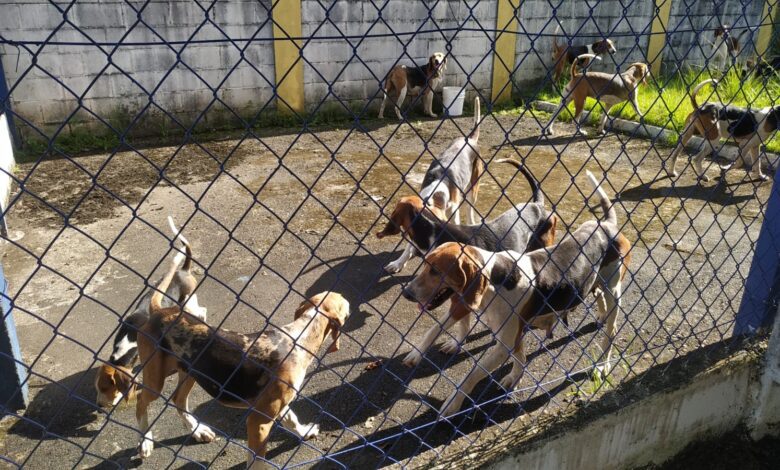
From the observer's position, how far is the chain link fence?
2654mm

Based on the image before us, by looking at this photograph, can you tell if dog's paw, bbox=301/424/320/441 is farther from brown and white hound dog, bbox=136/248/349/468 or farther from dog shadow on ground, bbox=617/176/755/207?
dog shadow on ground, bbox=617/176/755/207

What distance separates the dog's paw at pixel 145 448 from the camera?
3.02 m

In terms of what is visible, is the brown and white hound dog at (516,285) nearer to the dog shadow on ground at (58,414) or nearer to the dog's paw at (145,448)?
the dog's paw at (145,448)

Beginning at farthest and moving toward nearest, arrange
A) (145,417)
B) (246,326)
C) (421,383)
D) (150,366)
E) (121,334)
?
1. (246,326)
2. (421,383)
3. (121,334)
4. (145,417)
5. (150,366)

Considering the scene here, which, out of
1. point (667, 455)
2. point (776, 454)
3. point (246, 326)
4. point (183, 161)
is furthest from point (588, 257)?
point (183, 161)

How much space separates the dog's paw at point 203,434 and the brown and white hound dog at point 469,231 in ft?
4.06

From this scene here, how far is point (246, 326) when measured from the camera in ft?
13.8

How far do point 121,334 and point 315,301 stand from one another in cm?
123

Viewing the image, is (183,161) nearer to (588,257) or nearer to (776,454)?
(588,257)

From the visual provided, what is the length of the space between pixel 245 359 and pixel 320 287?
228 centimetres

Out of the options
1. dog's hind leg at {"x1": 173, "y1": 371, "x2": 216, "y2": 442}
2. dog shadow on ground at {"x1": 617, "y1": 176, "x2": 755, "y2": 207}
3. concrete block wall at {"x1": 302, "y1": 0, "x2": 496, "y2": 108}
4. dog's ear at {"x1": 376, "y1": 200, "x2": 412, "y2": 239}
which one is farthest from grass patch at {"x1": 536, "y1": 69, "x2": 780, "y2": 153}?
dog's hind leg at {"x1": 173, "y1": 371, "x2": 216, "y2": 442}

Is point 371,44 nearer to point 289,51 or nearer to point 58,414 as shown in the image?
point 289,51

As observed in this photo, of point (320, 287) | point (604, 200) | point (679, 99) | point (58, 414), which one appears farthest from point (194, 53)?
point (604, 200)

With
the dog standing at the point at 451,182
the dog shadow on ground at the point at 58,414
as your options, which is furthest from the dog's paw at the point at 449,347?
the dog shadow on ground at the point at 58,414
